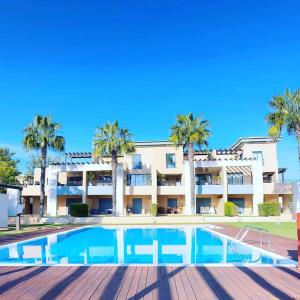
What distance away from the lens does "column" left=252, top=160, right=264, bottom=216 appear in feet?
111

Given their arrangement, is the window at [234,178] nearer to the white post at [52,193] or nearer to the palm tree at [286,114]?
the palm tree at [286,114]

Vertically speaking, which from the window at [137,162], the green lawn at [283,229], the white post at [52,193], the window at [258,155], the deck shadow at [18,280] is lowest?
the green lawn at [283,229]

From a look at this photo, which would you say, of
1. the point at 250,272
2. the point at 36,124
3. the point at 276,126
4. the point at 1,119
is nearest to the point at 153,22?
the point at 276,126

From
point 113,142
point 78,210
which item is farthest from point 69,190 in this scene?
point 113,142

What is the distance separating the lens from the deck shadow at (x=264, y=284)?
5.65 metres

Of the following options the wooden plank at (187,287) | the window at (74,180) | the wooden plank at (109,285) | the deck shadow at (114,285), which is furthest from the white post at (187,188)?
the wooden plank at (187,287)

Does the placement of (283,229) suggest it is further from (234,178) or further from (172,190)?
(234,178)

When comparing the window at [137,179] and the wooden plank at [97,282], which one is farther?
the window at [137,179]

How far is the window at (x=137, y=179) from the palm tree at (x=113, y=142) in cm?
539

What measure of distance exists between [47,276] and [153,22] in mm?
19977

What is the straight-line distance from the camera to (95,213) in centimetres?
3675

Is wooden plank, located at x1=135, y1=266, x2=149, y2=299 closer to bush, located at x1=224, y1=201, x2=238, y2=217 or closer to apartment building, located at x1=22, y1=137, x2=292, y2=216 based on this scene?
bush, located at x1=224, y1=201, x2=238, y2=217

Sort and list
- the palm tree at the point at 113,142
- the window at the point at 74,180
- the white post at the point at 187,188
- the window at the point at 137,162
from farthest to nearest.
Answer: the window at the point at 74,180
the window at the point at 137,162
the white post at the point at 187,188
the palm tree at the point at 113,142

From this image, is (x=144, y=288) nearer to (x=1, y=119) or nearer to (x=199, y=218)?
(x=199, y=218)
